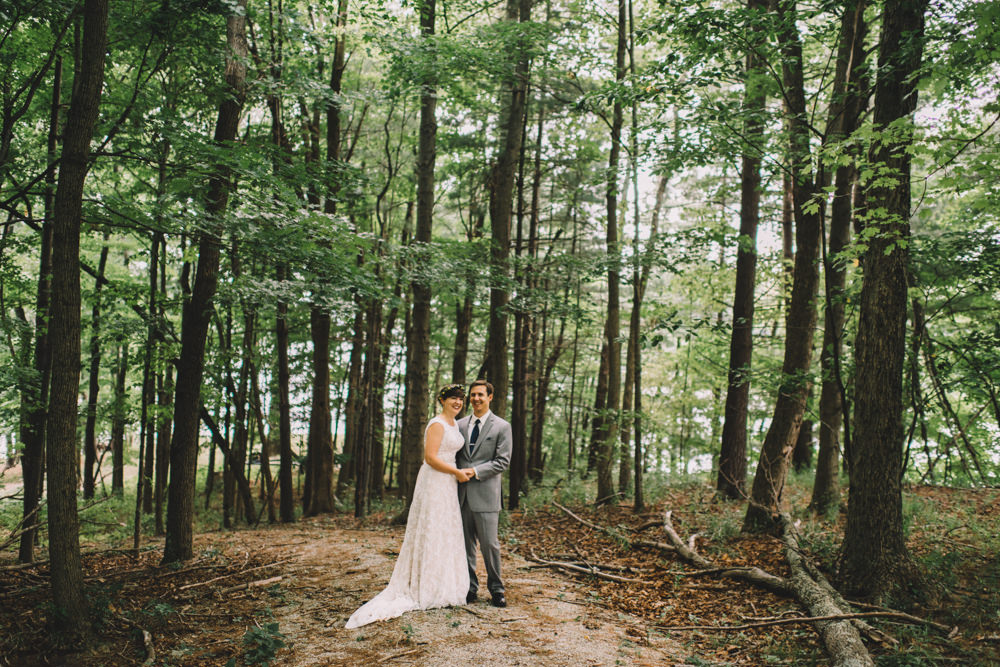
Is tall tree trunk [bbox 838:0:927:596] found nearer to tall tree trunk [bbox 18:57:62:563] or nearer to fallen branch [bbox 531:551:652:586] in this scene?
fallen branch [bbox 531:551:652:586]

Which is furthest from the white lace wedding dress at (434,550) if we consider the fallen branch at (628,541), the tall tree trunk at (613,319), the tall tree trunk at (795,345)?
the tall tree trunk at (613,319)

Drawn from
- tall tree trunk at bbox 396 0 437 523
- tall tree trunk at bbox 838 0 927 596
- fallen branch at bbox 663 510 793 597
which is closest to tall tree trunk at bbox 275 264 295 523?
tall tree trunk at bbox 396 0 437 523

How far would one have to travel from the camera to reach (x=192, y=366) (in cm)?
771

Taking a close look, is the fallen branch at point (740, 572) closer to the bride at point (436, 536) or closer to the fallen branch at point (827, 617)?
the fallen branch at point (827, 617)

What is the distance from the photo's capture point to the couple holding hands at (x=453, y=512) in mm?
5516

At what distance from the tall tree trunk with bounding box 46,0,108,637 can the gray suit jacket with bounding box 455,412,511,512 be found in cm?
335

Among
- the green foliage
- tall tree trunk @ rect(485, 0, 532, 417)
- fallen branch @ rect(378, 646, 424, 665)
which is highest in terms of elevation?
tall tree trunk @ rect(485, 0, 532, 417)

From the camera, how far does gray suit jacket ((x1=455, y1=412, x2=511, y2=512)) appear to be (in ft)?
18.7

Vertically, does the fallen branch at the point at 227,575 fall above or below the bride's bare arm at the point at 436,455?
→ below

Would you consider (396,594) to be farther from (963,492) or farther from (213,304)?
(963,492)

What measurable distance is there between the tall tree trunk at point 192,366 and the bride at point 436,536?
12.2ft

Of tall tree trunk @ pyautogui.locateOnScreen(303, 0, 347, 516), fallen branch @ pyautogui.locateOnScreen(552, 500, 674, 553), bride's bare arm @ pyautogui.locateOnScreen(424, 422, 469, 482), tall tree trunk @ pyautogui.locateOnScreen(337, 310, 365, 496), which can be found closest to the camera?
bride's bare arm @ pyautogui.locateOnScreen(424, 422, 469, 482)

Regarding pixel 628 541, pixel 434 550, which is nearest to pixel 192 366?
pixel 434 550

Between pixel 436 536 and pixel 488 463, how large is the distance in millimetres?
856
